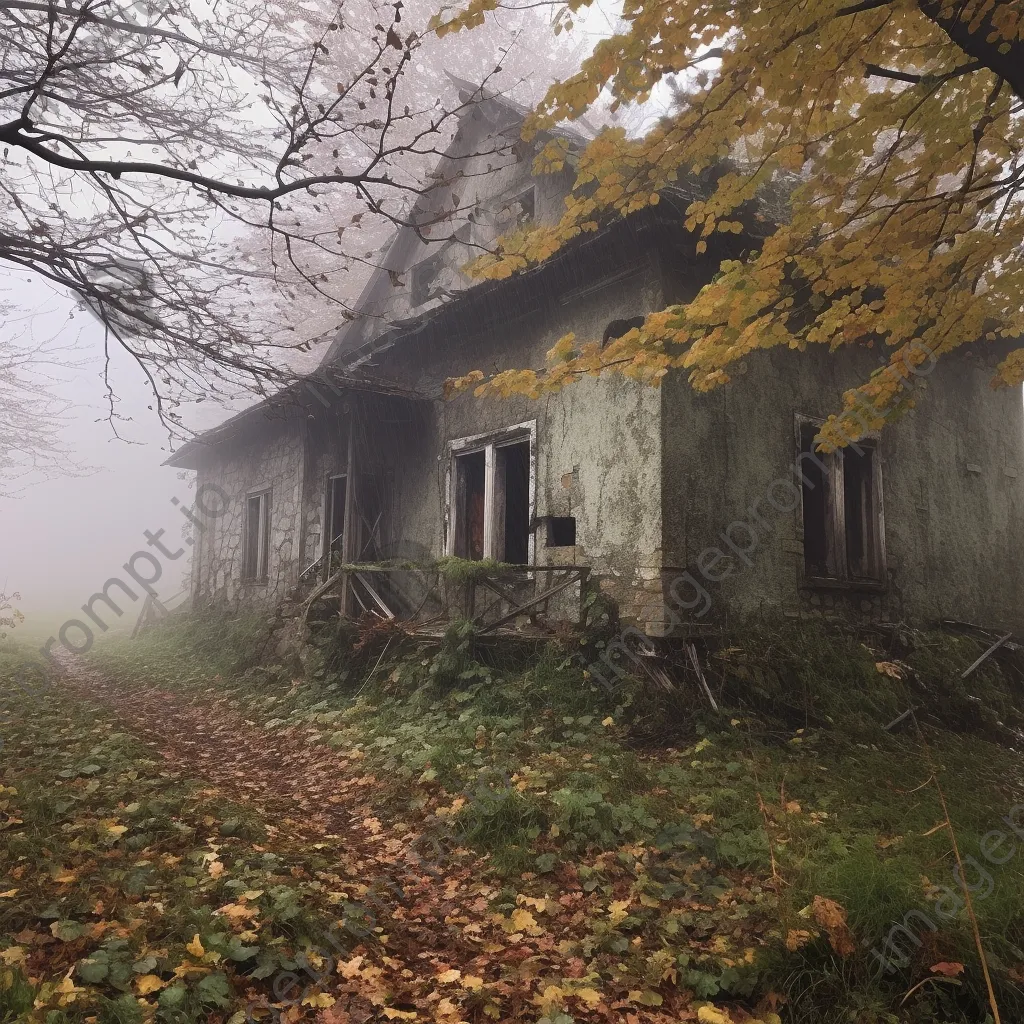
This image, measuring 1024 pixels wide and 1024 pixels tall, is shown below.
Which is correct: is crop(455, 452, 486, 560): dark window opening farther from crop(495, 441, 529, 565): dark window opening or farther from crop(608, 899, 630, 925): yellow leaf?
crop(608, 899, 630, 925): yellow leaf

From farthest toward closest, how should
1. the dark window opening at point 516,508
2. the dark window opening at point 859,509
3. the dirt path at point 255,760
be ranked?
the dark window opening at point 516,508 → the dark window opening at point 859,509 → the dirt path at point 255,760

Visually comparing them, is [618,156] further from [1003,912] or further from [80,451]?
[80,451]

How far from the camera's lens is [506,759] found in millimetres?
5332

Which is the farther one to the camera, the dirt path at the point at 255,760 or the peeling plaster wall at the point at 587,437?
the peeling plaster wall at the point at 587,437

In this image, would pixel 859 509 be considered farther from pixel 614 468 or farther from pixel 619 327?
pixel 619 327

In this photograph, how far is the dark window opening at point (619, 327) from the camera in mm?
7148

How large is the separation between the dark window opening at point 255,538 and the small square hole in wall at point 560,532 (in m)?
7.06

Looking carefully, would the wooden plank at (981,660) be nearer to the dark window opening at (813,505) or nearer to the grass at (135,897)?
the dark window opening at (813,505)

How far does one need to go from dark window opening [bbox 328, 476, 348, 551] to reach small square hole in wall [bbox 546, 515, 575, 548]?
4.48m

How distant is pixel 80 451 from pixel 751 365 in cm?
7214

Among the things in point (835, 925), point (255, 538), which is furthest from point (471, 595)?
point (255, 538)

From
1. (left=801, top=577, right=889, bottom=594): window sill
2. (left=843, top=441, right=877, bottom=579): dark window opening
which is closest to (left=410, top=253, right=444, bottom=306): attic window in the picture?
(left=843, top=441, right=877, bottom=579): dark window opening

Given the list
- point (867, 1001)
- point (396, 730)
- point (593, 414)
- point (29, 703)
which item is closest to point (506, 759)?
point (396, 730)

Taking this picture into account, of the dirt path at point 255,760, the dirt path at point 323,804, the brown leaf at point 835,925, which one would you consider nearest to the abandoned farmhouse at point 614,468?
the dirt path at point 255,760
